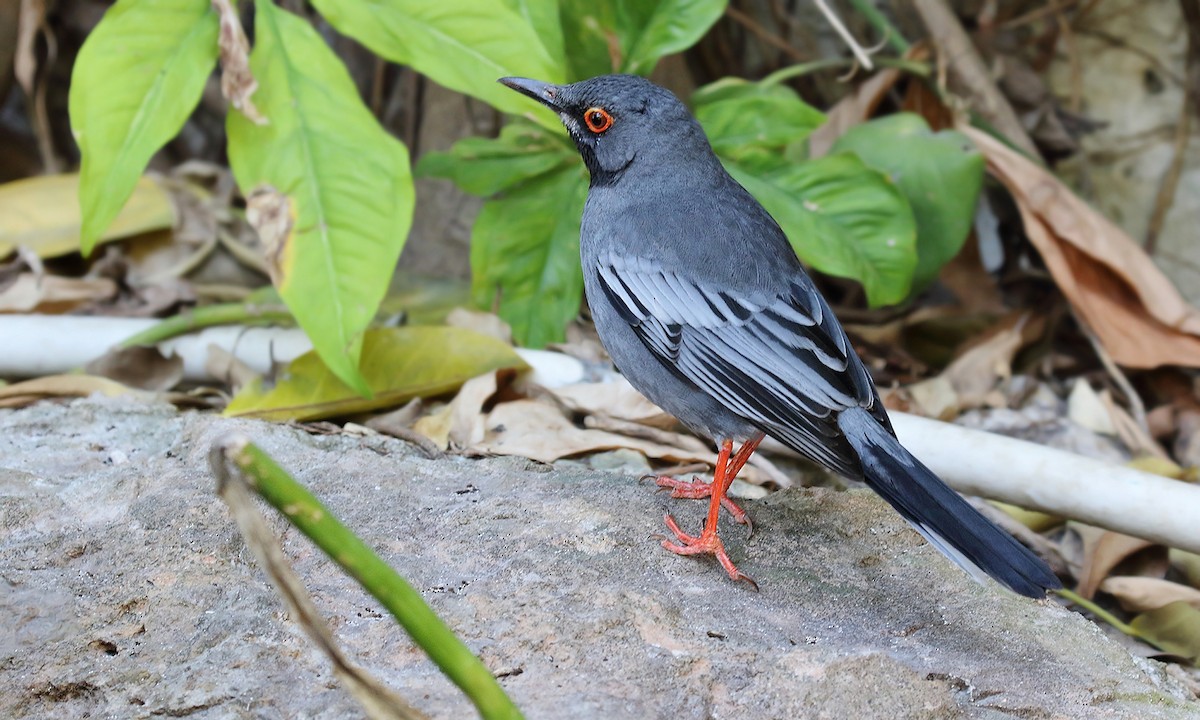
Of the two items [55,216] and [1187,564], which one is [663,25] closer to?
[1187,564]

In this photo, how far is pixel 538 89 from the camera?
159 inches

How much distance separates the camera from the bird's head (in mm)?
3877

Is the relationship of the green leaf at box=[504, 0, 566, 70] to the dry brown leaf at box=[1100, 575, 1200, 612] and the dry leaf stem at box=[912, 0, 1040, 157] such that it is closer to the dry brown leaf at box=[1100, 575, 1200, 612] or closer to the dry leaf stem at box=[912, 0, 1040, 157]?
the dry leaf stem at box=[912, 0, 1040, 157]

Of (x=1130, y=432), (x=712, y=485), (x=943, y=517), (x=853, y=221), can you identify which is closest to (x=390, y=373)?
(x=712, y=485)

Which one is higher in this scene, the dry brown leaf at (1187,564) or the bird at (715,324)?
the bird at (715,324)

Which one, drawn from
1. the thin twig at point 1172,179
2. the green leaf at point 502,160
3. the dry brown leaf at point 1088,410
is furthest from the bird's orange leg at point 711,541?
the thin twig at point 1172,179

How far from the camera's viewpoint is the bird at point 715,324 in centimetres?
304

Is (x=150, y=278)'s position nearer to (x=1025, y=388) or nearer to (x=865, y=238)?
(x=865, y=238)

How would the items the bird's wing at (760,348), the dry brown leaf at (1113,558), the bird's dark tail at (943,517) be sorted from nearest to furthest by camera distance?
the bird's dark tail at (943,517) < the bird's wing at (760,348) < the dry brown leaf at (1113,558)

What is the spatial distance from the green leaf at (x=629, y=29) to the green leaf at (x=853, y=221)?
0.75m

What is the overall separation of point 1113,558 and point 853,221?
5.72ft

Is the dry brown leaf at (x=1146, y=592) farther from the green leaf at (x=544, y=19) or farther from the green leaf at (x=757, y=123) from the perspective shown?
the green leaf at (x=544, y=19)

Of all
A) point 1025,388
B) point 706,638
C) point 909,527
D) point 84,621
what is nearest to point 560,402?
point 909,527

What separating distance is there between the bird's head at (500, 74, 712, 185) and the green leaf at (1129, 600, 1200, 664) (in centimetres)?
213
